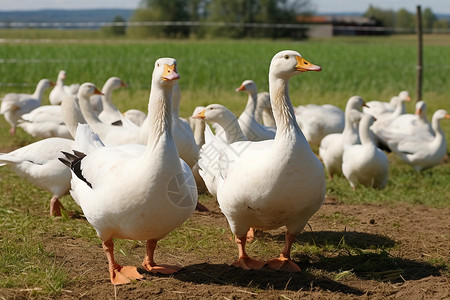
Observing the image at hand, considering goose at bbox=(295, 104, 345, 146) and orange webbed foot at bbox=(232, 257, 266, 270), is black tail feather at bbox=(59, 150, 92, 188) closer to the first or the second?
orange webbed foot at bbox=(232, 257, 266, 270)

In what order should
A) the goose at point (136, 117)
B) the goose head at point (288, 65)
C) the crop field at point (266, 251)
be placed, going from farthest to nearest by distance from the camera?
the goose at point (136, 117)
the goose head at point (288, 65)
the crop field at point (266, 251)

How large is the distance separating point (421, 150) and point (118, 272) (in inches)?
261

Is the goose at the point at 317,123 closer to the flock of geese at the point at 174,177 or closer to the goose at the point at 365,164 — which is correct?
the goose at the point at 365,164

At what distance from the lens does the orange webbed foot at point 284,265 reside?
4599 mm

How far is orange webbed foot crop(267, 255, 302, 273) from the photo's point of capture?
4.60 m

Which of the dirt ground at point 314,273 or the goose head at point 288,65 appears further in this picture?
the goose head at point 288,65

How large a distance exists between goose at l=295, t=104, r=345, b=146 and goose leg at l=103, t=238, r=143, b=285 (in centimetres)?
664

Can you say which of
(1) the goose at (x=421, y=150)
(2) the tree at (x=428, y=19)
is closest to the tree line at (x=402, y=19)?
(2) the tree at (x=428, y=19)

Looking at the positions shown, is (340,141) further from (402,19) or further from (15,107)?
(402,19)

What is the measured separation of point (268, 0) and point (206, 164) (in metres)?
44.5

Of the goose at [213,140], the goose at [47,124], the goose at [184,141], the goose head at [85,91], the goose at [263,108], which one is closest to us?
the goose at [213,140]

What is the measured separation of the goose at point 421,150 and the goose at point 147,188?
6.17 metres

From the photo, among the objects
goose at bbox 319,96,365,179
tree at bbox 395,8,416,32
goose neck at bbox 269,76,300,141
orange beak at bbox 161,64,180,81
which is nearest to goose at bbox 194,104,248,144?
goose neck at bbox 269,76,300,141

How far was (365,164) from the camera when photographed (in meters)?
8.49
